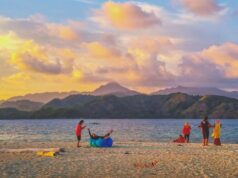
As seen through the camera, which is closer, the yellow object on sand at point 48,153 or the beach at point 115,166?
the beach at point 115,166

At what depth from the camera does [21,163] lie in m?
19.6

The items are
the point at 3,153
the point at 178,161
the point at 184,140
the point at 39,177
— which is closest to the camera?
the point at 39,177

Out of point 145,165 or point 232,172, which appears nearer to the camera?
point 232,172

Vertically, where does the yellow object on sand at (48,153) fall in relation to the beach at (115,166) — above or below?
above

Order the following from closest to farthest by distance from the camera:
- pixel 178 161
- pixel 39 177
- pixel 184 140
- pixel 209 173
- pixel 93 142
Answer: pixel 39 177 < pixel 209 173 < pixel 178 161 < pixel 93 142 < pixel 184 140

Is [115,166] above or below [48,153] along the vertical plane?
below

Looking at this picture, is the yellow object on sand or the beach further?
the yellow object on sand

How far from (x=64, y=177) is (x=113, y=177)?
171 cm

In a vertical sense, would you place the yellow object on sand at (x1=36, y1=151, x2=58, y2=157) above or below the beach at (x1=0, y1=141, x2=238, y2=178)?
above

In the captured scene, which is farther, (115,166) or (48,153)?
(48,153)

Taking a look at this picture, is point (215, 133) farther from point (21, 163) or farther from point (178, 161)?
point (21, 163)

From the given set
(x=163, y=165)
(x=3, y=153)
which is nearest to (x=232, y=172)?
(x=163, y=165)

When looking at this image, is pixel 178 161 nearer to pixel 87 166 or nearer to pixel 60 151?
pixel 87 166

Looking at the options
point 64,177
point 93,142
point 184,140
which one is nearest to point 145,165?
point 64,177
